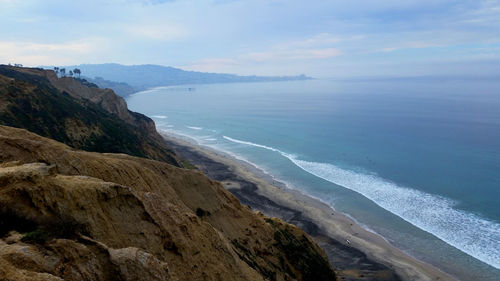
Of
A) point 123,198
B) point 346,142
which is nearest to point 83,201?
point 123,198

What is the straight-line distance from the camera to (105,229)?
12531mm

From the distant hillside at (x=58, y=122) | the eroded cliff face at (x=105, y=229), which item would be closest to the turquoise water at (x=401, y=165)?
the eroded cliff face at (x=105, y=229)

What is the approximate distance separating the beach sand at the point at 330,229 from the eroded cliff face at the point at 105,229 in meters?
15.0

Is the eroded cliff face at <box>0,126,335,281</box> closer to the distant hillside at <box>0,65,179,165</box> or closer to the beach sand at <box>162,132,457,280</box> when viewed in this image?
→ the beach sand at <box>162,132,457,280</box>

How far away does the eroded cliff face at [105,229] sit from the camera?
9.37 metres

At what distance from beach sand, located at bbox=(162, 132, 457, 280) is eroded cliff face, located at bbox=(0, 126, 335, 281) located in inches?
592

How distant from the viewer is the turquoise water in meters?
44.8

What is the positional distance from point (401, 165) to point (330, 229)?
38368mm

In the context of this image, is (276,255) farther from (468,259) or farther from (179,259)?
(468,259)

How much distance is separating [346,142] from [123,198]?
9367 cm

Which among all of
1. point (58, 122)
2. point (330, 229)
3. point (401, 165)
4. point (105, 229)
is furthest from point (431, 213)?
point (58, 122)

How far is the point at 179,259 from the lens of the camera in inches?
595

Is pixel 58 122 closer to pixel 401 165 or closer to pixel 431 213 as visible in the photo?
pixel 431 213

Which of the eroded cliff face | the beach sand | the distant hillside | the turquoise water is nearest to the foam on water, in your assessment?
the turquoise water
